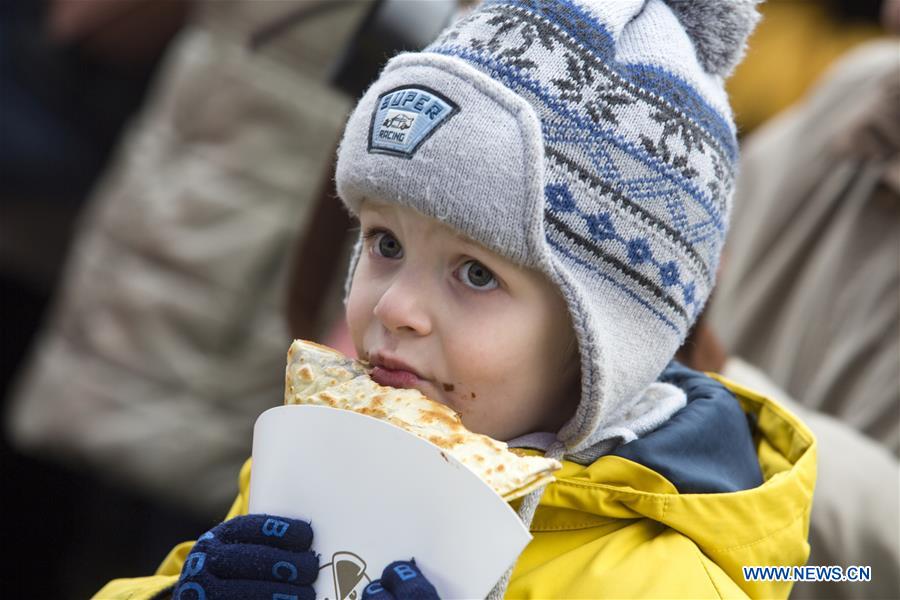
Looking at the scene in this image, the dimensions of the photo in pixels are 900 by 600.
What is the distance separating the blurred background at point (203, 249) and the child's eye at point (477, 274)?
3.11 feet

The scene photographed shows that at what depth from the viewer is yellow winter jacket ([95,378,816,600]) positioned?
124 centimetres

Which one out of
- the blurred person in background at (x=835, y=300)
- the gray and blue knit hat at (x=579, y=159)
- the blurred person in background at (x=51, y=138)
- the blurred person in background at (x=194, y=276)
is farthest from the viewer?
the blurred person in background at (x=51, y=138)

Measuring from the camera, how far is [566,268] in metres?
1.26

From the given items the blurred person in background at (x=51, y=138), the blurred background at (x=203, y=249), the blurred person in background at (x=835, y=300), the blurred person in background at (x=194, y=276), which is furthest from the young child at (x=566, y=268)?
the blurred person in background at (x=51, y=138)

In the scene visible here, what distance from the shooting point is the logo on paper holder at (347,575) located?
108 cm

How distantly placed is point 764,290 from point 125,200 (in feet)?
5.90

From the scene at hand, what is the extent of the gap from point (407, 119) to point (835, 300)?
5.05 feet

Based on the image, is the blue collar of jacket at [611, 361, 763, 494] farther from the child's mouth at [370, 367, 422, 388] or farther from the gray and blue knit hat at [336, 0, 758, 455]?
the child's mouth at [370, 367, 422, 388]

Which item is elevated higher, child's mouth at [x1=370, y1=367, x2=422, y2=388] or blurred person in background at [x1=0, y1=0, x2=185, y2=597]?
child's mouth at [x1=370, y1=367, x2=422, y2=388]

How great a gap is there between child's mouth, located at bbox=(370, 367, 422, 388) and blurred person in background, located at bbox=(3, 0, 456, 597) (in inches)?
55.6

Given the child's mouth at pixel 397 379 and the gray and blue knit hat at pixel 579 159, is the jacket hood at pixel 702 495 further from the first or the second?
the child's mouth at pixel 397 379

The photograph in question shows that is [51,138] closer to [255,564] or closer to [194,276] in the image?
[194,276]

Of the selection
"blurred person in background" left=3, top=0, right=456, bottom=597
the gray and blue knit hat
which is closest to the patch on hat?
the gray and blue knit hat

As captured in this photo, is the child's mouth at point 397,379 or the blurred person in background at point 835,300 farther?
the blurred person in background at point 835,300
